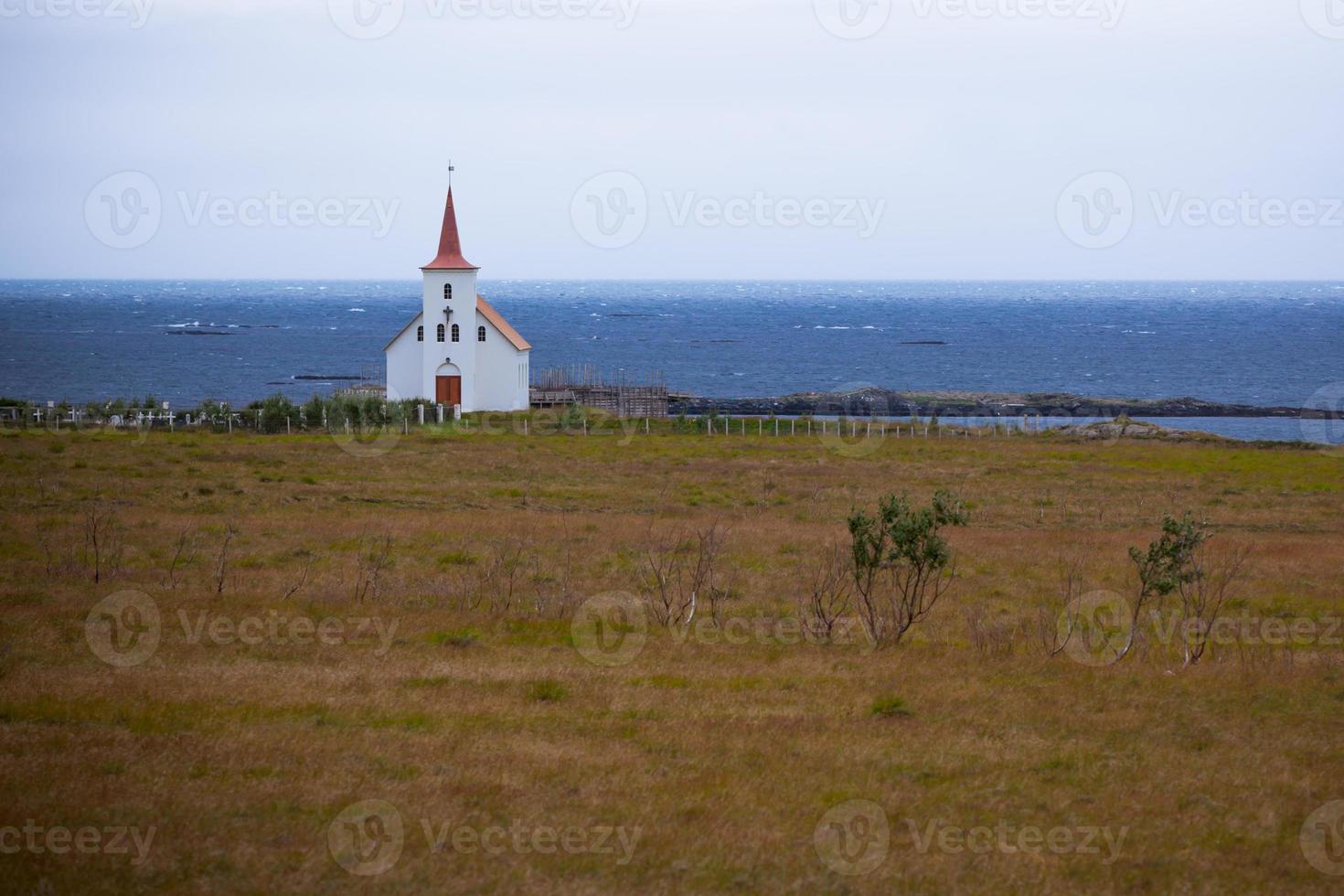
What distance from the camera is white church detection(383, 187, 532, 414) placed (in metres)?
54.4

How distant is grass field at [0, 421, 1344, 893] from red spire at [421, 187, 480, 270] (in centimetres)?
2853

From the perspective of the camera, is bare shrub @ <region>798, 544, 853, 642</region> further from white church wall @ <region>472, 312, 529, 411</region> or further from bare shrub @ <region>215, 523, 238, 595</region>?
white church wall @ <region>472, 312, 529, 411</region>

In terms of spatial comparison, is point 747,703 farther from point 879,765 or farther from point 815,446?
point 815,446

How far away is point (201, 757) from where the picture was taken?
1086 centimetres

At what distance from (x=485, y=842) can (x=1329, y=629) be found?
14.9 m

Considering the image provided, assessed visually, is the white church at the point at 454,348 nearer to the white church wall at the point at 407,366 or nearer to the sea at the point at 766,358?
the white church wall at the point at 407,366

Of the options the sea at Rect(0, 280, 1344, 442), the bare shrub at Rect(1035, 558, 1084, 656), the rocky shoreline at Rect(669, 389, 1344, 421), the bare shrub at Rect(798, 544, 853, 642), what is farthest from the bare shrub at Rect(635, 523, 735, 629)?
the sea at Rect(0, 280, 1344, 442)

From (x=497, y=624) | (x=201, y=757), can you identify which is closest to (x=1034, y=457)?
(x=497, y=624)

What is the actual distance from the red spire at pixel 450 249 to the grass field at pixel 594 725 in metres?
28.5

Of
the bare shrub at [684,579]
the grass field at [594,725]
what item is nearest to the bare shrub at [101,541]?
the grass field at [594,725]

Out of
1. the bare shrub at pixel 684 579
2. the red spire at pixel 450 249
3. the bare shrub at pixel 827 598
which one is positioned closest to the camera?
the bare shrub at pixel 827 598

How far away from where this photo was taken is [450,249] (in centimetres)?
5459

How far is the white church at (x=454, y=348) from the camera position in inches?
2141

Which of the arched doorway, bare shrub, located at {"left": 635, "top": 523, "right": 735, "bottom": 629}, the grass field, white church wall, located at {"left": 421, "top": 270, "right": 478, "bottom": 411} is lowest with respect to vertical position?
the grass field
